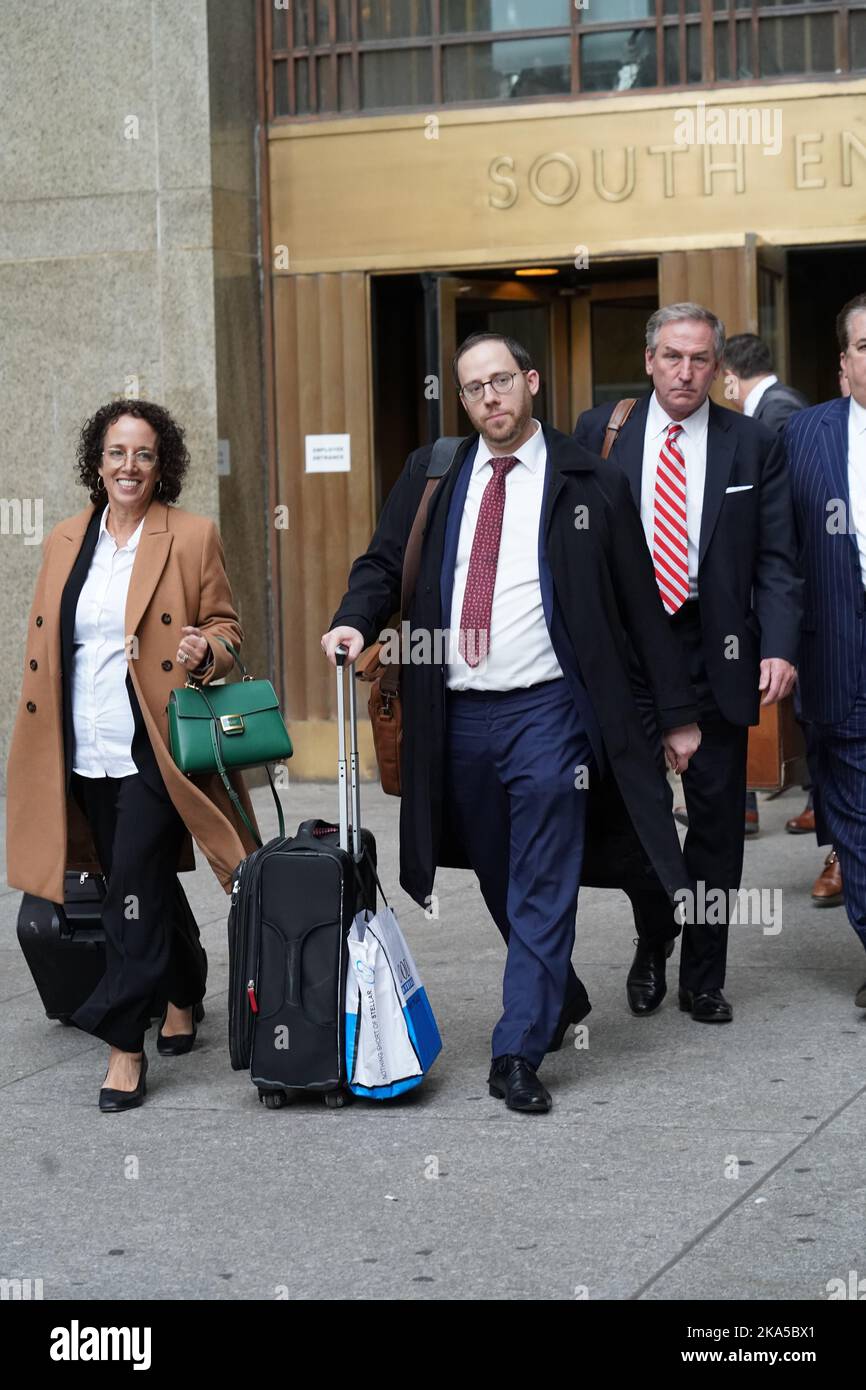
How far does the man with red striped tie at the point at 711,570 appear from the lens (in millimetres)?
5723

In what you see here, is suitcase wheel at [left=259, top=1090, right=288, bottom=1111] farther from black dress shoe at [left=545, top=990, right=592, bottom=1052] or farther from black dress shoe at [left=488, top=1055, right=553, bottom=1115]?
black dress shoe at [left=545, top=990, right=592, bottom=1052]

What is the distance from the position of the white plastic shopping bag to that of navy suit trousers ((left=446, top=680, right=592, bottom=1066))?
0.25 m

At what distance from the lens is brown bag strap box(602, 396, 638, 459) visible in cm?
597

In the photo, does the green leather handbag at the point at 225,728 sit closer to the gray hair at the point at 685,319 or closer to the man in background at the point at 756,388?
the gray hair at the point at 685,319

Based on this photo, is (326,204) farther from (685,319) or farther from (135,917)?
(135,917)

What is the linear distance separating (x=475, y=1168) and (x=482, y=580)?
4.85 feet

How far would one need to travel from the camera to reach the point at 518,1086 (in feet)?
16.7

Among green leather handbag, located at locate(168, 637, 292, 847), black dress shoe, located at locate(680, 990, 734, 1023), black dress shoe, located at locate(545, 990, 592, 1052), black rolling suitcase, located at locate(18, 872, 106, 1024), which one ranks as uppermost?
green leather handbag, located at locate(168, 637, 292, 847)

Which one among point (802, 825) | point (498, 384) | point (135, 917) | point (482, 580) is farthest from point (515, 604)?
point (802, 825)

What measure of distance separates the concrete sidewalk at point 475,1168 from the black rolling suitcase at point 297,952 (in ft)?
0.53

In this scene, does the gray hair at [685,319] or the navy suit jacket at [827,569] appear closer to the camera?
the gray hair at [685,319]

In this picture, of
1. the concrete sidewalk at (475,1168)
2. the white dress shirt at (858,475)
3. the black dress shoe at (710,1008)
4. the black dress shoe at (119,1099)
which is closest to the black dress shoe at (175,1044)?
the concrete sidewalk at (475,1168)

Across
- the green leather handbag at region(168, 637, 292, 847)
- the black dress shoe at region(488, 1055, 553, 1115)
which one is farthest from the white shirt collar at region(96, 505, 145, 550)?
the black dress shoe at region(488, 1055, 553, 1115)
